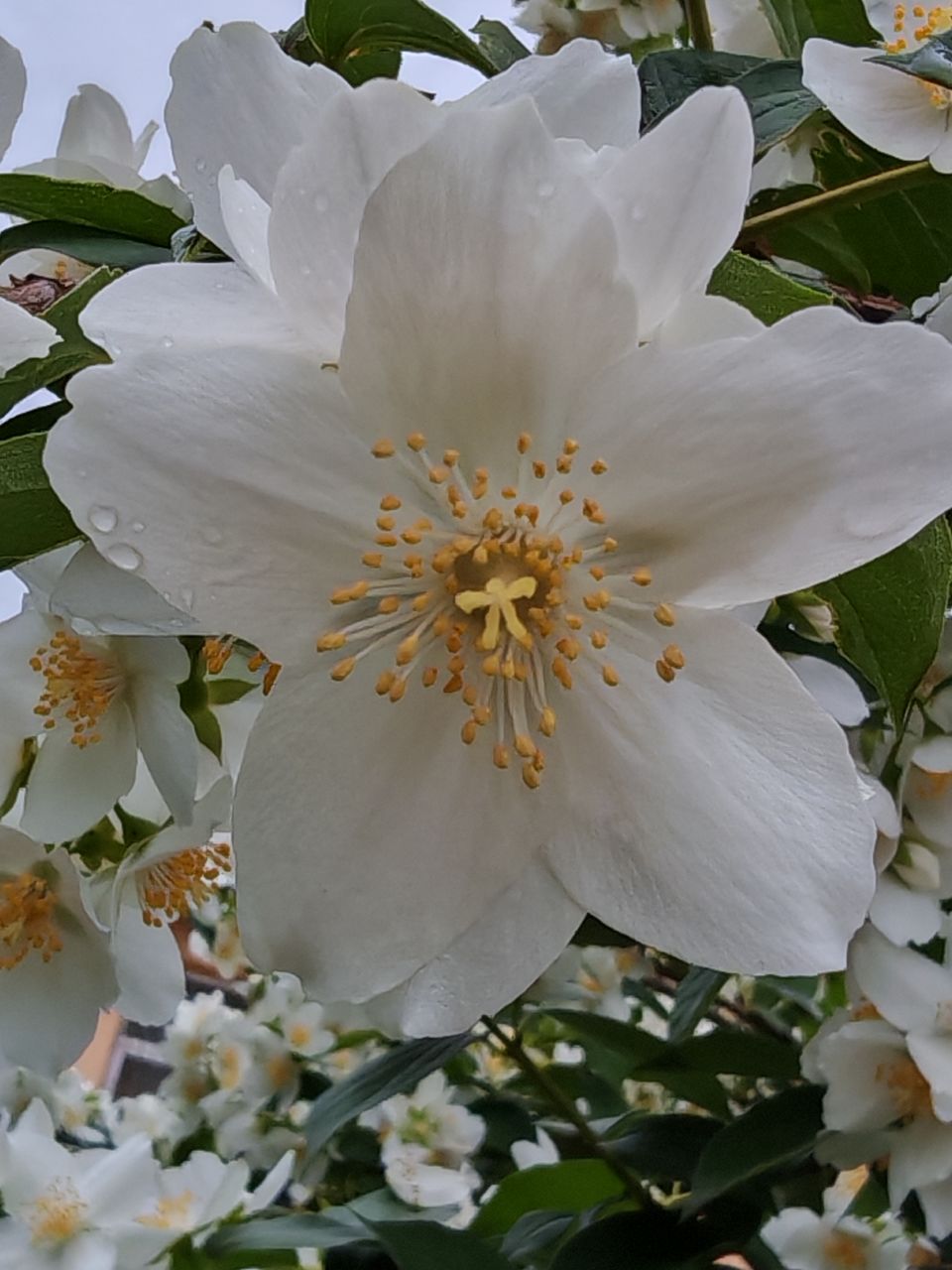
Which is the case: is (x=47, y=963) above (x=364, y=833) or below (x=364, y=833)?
below

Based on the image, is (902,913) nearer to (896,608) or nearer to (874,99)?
(896,608)

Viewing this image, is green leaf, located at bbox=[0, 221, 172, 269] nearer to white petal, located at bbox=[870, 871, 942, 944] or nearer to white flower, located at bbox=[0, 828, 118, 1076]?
white flower, located at bbox=[0, 828, 118, 1076]

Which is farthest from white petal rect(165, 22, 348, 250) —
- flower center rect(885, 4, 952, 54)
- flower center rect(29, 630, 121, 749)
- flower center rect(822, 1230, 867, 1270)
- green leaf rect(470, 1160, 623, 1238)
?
flower center rect(822, 1230, 867, 1270)

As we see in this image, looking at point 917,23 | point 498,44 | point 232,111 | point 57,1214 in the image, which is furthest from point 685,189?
point 57,1214

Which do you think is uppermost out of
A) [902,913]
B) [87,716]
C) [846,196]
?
[846,196]

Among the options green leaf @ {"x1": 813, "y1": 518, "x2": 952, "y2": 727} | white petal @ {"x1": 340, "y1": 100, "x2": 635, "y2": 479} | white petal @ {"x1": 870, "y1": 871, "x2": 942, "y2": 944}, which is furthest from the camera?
white petal @ {"x1": 870, "y1": 871, "x2": 942, "y2": 944}

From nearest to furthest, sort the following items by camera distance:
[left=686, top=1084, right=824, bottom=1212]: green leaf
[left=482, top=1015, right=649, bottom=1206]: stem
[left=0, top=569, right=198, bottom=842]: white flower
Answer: [left=0, top=569, right=198, bottom=842]: white flower < [left=686, top=1084, right=824, bottom=1212]: green leaf < [left=482, top=1015, right=649, bottom=1206]: stem

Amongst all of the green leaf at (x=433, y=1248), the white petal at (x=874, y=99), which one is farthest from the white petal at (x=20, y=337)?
the green leaf at (x=433, y=1248)
